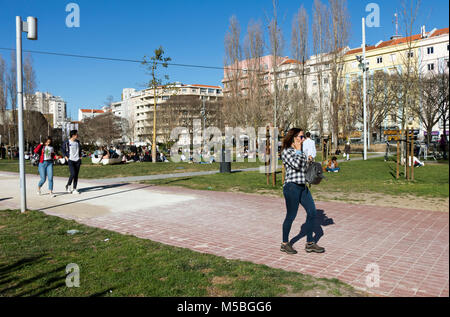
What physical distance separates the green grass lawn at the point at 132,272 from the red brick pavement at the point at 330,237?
1.34 ft

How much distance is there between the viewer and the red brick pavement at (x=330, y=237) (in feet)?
13.3

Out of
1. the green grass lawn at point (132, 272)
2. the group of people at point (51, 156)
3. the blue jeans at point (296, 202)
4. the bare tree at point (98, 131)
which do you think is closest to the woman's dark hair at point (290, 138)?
the blue jeans at point (296, 202)

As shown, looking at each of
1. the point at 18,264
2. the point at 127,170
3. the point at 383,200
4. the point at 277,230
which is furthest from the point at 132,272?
the point at 127,170

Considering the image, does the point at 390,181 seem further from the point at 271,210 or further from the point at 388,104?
the point at 388,104

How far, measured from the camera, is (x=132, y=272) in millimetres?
4184

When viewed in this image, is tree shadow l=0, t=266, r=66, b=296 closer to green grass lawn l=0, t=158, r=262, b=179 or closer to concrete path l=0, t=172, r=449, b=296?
concrete path l=0, t=172, r=449, b=296

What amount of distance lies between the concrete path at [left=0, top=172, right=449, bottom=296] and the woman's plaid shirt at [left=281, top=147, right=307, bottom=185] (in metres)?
1.06

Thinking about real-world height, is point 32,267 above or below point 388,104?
below

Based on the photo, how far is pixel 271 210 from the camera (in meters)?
8.27

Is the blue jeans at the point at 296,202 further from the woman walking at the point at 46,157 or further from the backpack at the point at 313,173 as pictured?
the woman walking at the point at 46,157

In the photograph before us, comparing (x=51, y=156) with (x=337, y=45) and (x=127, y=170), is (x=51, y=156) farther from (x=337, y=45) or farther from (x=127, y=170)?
(x=337, y=45)

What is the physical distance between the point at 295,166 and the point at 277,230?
1.95 meters

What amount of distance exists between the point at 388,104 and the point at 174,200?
39681mm
